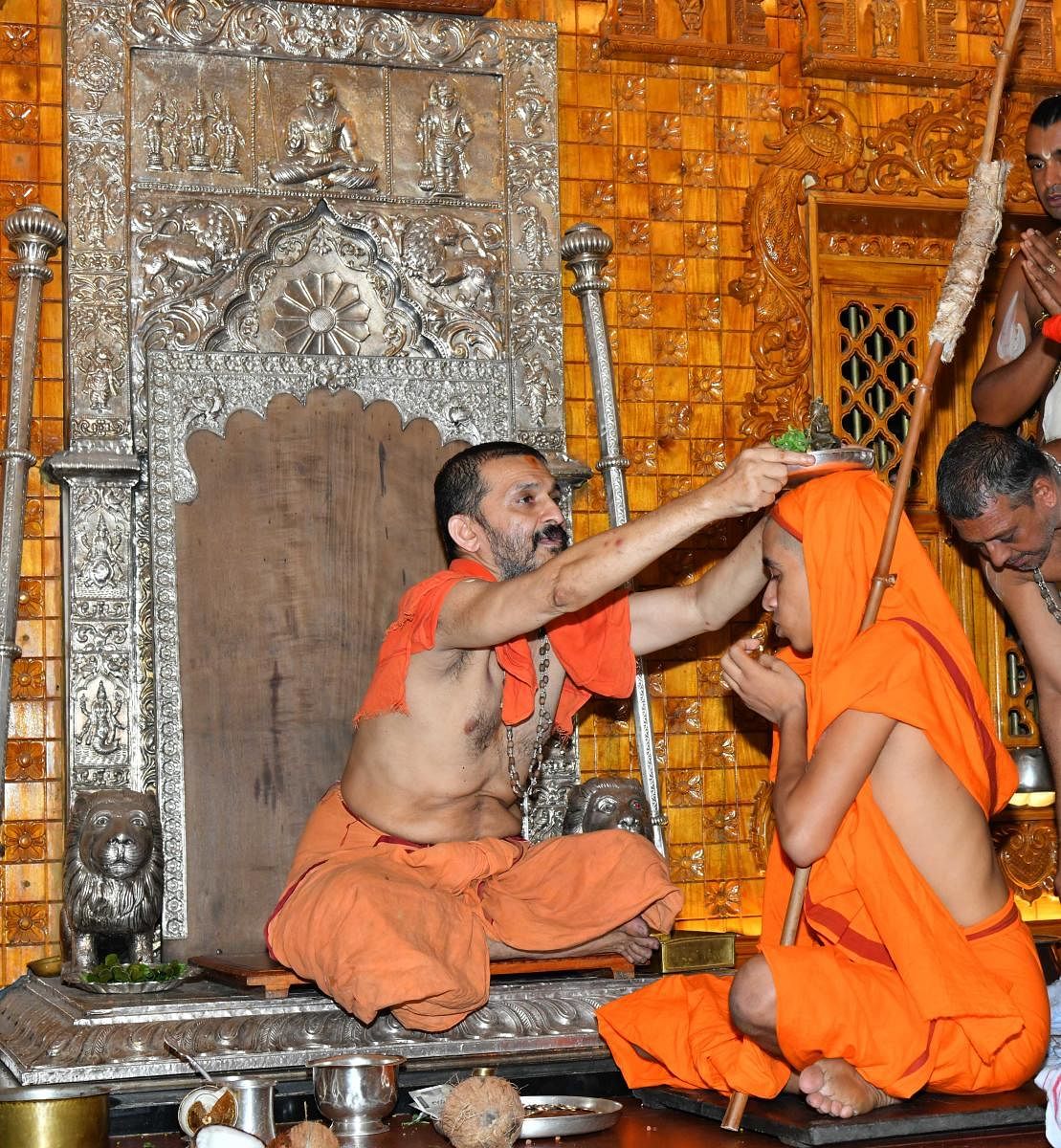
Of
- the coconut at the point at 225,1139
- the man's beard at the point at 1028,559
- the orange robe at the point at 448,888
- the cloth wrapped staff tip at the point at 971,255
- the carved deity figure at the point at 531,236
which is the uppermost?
the carved deity figure at the point at 531,236

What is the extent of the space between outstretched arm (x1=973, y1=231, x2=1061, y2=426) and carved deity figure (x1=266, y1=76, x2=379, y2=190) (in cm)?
240

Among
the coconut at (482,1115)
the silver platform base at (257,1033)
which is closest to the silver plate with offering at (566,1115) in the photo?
the coconut at (482,1115)

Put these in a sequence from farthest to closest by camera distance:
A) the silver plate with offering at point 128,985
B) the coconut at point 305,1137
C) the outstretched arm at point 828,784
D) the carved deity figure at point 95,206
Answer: the carved deity figure at point 95,206, the silver plate with offering at point 128,985, the outstretched arm at point 828,784, the coconut at point 305,1137

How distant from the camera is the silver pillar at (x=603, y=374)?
590cm

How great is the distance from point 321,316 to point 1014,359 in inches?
102

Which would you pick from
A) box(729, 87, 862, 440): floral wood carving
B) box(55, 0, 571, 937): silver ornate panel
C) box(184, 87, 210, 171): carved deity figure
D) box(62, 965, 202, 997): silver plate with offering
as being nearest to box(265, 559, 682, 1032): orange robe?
box(62, 965, 202, 997): silver plate with offering

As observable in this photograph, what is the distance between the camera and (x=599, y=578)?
406 cm

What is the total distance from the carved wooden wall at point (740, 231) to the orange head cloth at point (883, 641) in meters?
2.24

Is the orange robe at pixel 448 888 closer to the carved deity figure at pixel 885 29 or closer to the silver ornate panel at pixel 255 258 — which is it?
the silver ornate panel at pixel 255 258

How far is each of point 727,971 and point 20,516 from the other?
271cm

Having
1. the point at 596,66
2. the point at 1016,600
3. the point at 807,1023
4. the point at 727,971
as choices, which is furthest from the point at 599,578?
the point at 596,66

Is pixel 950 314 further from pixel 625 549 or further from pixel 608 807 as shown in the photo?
pixel 608 807

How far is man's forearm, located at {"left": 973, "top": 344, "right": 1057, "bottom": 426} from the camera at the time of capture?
602cm

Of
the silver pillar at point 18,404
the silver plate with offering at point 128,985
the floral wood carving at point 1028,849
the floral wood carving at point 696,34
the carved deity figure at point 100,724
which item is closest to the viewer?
the silver plate with offering at point 128,985
